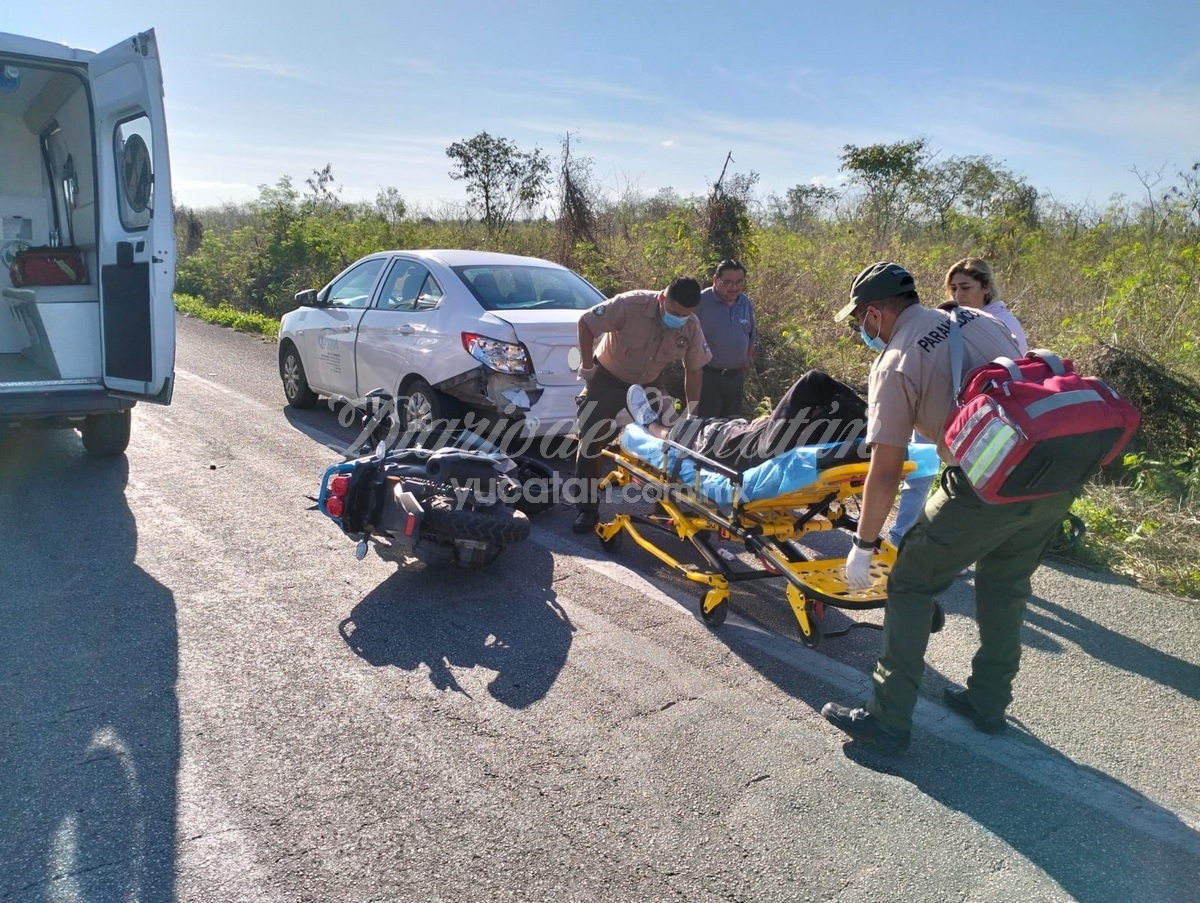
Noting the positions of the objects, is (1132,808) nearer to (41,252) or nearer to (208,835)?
(208,835)

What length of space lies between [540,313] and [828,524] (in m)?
3.31

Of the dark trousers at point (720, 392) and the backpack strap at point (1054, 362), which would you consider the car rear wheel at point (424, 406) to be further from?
the backpack strap at point (1054, 362)

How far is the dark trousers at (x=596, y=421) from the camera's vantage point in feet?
19.6

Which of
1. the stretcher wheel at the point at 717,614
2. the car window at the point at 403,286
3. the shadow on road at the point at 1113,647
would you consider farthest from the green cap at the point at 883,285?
the car window at the point at 403,286

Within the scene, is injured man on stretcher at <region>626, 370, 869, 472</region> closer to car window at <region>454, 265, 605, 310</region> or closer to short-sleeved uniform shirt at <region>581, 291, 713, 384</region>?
short-sleeved uniform shirt at <region>581, 291, 713, 384</region>

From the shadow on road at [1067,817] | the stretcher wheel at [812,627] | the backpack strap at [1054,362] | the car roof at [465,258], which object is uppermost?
the car roof at [465,258]

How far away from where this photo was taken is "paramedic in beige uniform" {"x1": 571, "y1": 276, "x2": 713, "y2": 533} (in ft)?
19.0

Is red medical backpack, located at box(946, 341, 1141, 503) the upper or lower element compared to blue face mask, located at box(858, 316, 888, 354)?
lower

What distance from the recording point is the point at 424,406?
282 inches

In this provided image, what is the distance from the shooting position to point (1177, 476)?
253 inches

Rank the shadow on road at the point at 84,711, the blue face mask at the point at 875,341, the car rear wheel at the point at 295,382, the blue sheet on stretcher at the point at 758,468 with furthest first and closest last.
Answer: the car rear wheel at the point at 295,382
the blue sheet on stretcher at the point at 758,468
the blue face mask at the point at 875,341
the shadow on road at the point at 84,711

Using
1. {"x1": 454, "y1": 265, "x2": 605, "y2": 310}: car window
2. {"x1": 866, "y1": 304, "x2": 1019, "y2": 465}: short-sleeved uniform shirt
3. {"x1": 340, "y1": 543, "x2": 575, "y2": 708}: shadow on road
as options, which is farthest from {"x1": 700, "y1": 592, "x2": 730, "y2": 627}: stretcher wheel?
{"x1": 454, "y1": 265, "x2": 605, "y2": 310}: car window

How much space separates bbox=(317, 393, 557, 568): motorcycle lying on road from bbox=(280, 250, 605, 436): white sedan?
1304mm

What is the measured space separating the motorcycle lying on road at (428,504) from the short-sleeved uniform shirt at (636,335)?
1.07 meters
